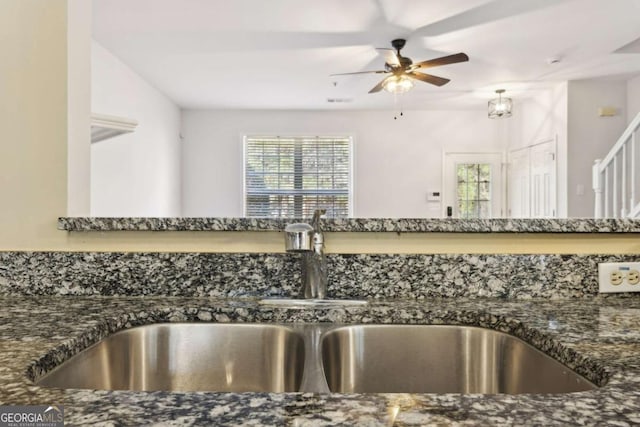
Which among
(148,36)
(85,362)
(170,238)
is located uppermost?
(148,36)

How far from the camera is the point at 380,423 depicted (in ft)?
1.26

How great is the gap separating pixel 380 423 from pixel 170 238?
0.73 metres

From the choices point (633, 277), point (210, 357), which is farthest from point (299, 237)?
point (633, 277)

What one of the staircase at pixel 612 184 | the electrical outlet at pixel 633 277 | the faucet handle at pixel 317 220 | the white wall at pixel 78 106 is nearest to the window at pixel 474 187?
the staircase at pixel 612 184

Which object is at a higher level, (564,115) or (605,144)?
(564,115)

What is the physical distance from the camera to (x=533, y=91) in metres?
5.00

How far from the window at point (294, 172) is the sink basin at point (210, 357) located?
5.20 metres

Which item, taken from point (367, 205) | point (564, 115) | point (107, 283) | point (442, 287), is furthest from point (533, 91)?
point (107, 283)

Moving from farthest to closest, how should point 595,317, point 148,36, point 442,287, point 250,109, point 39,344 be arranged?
point 250,109
point 148,36
point 442,287
point 595,317
point 39,344

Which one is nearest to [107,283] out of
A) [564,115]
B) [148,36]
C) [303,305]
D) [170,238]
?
[170,238]

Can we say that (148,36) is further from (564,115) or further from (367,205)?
(564,115)

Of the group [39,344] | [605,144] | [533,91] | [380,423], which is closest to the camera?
[380,423]

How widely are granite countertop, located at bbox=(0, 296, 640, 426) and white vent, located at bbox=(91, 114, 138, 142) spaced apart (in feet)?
1.96

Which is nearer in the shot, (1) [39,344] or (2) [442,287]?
(1) [39,344]
